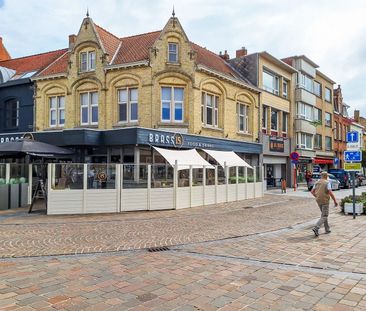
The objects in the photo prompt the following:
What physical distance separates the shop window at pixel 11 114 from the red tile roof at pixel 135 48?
28.5 feet

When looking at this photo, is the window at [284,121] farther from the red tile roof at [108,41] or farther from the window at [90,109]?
the window at [90,109]

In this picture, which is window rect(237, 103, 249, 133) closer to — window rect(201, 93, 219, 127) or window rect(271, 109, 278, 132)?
window rect(201, 93, 219, 127)

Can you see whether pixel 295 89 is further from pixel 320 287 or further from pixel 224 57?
pixel 320 287

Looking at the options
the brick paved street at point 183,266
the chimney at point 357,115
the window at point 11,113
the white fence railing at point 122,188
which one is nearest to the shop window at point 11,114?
the window at point 11,113

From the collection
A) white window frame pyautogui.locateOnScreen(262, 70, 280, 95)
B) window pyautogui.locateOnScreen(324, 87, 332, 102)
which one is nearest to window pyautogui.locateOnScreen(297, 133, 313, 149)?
white window frame pyautogui.locateOnScreen(262, 70, 280, 95)

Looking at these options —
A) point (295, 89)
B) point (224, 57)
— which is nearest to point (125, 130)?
point (224, 57)

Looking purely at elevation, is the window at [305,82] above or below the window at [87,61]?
above

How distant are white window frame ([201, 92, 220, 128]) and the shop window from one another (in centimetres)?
1323

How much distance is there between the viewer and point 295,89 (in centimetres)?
3412

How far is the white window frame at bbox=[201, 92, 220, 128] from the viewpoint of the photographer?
2216cm

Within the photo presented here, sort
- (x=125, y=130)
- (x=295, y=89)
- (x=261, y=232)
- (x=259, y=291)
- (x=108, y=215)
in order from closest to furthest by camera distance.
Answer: (x=259, y=291) < (x=261, y=232) < (x=108, y=215) < (x=125, y=130) < (x=295, y=89)

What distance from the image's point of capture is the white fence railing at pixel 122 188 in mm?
13312

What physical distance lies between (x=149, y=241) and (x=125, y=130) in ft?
33.7

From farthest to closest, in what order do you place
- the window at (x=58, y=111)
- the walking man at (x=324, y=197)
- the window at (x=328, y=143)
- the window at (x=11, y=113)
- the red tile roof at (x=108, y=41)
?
the window at (x=328, y=143) < the window at (x=11, y=113) < the window at (x=58, y=111) < the red tile roof at (x=108, y=41) < the walking man at (x=324, y=197)
